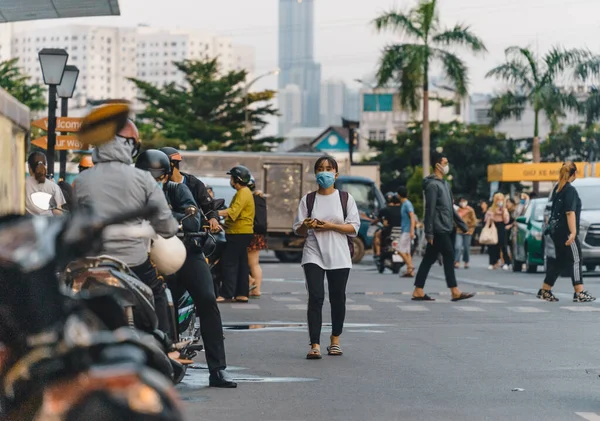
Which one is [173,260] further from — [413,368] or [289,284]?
[289,284]

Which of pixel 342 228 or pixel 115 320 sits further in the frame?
pixel 342 228

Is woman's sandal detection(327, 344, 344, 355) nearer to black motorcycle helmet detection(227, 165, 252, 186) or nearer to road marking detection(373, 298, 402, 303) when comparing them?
black motorcycle helmet detection(227, 165, 252, 186)

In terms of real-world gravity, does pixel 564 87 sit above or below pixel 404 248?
above

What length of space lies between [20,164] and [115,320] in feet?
23.6

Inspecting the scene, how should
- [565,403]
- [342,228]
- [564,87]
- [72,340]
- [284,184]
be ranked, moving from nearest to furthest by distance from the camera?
1. [72,340]
2. [565,403]
3. [342,228]
4. [284,184]
5. [564,87]

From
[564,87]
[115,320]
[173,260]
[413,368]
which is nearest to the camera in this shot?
[115,320]

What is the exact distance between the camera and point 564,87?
190 ft

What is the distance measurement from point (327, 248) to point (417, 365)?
148cm

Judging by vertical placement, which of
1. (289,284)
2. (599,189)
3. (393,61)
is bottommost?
(289,284)

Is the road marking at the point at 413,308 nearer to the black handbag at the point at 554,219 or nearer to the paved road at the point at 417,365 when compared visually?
the paved road at the point at 417,365

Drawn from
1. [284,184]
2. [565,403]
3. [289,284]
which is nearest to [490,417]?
[565,403]

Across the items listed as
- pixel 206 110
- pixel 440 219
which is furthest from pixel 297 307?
pixel 206 110

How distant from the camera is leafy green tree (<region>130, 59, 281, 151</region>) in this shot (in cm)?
7950

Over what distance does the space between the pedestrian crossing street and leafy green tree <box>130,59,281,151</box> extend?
58608mm
